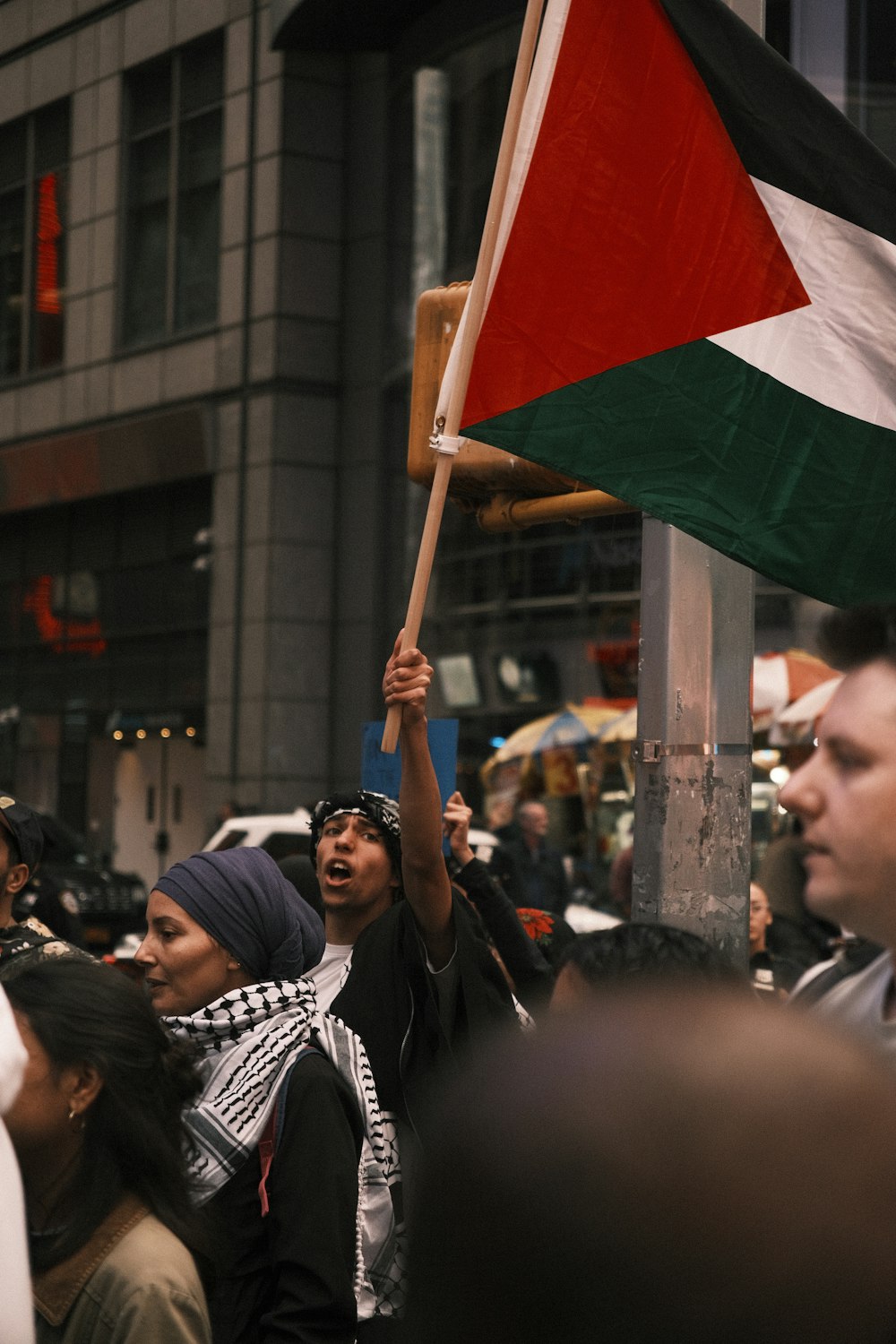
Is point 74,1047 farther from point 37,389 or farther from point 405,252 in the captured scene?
point 37,389

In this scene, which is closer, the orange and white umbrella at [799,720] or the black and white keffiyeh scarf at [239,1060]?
the black and white keffiyeh scarf at [239,1060]

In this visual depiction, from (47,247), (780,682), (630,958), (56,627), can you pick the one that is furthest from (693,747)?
(47,247)

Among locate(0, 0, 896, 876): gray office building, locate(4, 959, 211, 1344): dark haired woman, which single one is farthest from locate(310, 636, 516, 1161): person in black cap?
locate(0, 0, 896, 876): gray office building

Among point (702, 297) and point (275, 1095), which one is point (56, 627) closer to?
point (702, 297)

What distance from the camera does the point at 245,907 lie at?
3697 mm

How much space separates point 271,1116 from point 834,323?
2.64 metres

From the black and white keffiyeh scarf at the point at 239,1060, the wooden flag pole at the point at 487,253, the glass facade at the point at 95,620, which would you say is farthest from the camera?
the glass facade at the point at 95,620

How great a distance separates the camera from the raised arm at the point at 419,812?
388 cm

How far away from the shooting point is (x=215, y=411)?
24547 millimetres

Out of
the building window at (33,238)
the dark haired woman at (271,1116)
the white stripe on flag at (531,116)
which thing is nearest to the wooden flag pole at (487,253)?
the white stripe on flag at (531,116)

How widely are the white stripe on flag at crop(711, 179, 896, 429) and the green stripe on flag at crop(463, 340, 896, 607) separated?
57mm

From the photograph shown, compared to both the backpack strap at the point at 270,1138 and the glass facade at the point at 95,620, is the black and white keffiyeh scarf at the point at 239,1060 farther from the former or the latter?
the glass facade at the point at 95,620

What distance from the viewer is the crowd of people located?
3.70 feet

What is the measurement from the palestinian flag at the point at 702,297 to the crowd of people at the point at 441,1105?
0.95 meters
